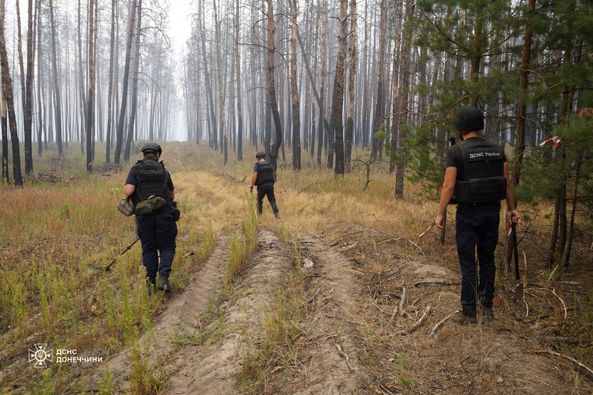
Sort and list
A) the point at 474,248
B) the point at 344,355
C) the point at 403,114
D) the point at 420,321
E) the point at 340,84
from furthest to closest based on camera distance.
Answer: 1. the point at 340,84
2. the point at 403,114
3. the point at 420,321
4. the point at 474,248
5. the point at 344,355

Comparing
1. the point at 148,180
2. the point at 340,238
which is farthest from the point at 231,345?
the point at 340,238

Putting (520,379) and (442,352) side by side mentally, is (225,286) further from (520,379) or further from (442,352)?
(520,379)

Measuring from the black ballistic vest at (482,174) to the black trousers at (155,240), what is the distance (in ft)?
12.4

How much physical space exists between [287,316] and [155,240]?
2.32 metres

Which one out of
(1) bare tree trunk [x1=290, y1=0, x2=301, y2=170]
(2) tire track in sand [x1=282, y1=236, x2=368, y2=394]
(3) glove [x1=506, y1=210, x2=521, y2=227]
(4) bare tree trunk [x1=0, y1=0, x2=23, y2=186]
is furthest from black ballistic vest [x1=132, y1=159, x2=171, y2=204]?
(1) bare tree trunk [x1=290, y1=0, x2=301, y2=170]

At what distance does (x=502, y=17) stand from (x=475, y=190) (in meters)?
3.47

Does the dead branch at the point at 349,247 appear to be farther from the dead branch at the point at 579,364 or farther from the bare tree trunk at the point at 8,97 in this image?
the bare tree trunk at the point at 8,97

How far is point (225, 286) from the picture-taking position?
17.3 feet

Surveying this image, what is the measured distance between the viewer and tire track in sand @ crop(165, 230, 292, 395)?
3.01 meters

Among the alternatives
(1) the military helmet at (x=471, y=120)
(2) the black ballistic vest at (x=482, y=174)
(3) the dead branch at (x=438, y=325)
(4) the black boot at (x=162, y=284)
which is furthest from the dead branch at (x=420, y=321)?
(4) the black boot at (x=162, y=284)

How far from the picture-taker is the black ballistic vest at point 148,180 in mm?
5039

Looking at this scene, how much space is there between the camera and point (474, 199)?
11.1 feet

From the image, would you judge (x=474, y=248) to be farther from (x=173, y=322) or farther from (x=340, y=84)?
(x=340, y=84)

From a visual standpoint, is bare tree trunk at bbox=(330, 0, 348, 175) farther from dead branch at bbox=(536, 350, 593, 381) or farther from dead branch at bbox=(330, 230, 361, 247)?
dead branch at bbox=(536, 350, 593, 381)
